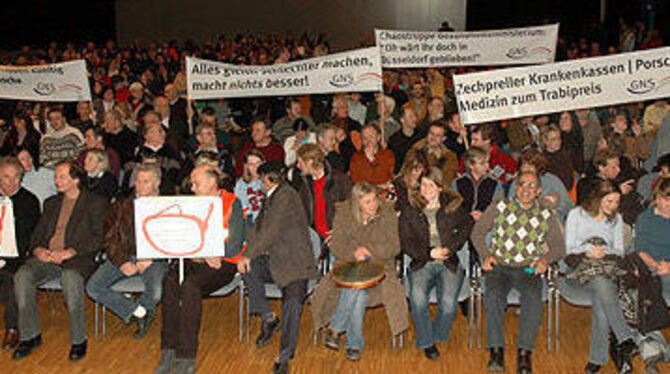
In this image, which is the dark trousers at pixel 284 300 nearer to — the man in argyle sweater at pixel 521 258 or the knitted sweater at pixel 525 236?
the man in argyle sweater at pixel 521 258

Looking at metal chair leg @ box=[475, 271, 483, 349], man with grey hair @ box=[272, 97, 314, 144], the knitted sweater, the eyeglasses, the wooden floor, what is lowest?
the wooden floor

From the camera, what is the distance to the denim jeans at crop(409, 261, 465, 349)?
5949 millimetres

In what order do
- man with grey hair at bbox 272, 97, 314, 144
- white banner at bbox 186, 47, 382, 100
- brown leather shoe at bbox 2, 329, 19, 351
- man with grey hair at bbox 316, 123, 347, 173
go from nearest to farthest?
brown leather shoe at bbox 2, 329, 19, 351 → man with grey hair at bbox 316, 123, 347, 173 → white banner at bbox 186, 47, 382, 100 → man with grey hair at bbox 272, 97, 314, 144

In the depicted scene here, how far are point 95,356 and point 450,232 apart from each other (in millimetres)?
3065

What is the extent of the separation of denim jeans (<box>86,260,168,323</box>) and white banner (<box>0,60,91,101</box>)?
136 inches

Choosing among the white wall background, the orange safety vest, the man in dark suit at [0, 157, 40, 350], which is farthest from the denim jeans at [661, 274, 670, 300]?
the white wall background

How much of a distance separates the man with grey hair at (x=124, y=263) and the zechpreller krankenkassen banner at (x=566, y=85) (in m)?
3.10

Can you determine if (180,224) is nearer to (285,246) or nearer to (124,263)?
(285,246)

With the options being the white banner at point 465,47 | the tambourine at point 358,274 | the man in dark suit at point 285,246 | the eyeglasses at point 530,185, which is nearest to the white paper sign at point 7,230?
the man in dark suit at point 285,246

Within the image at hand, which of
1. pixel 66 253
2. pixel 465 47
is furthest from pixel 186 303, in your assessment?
pixel 465 47

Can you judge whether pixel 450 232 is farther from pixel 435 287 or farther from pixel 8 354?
pixel 8 354

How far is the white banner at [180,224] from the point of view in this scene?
539 centimetres

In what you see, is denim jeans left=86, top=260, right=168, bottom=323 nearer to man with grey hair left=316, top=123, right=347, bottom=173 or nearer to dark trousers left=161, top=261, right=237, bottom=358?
dark trousers left=161, top=261, right=237, bottom=358

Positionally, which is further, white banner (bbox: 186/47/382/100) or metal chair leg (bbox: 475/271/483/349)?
white banner (bbox: 186/47/382/100)
